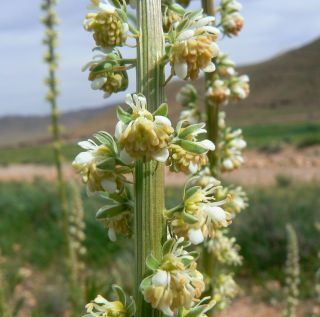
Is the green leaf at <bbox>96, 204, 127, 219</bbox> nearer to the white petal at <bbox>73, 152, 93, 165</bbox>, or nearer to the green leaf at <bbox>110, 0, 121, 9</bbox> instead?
the white petal at <bbox>73, 152, 93, 165</bbox>

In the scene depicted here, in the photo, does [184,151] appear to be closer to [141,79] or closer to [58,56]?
[141,79]

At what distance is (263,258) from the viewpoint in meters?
10.3

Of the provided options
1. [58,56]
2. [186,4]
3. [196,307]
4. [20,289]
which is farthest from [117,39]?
[20,289]

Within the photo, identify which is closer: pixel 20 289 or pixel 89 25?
pixel 89 25

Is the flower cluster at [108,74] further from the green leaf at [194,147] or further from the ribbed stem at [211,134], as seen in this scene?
the ribbed stem at [211,134]

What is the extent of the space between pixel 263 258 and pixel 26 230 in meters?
5.93

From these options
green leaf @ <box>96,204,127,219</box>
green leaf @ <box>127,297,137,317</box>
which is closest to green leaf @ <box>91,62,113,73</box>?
green leaf @ <box>96,204,127,219</box>

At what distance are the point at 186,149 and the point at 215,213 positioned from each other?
0.20 meters

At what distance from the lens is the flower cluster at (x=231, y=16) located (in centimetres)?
307

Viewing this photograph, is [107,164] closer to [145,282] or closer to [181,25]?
[145,282]

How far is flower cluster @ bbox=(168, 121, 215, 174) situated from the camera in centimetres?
169

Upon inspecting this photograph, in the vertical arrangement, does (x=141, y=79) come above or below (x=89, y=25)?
below

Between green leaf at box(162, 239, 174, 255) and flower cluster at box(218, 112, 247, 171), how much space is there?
1.45 m

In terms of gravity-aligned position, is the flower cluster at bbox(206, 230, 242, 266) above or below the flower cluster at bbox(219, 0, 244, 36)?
below
